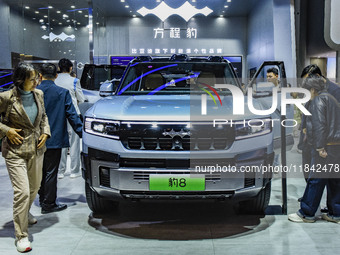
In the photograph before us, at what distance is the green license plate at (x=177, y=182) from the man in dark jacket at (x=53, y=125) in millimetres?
1308

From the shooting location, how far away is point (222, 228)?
3.80 m

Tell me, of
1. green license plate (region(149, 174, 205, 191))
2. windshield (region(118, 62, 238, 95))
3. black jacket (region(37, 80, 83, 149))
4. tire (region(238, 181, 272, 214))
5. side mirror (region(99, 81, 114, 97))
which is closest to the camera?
green license plate (region(149, 174, 205, 191))

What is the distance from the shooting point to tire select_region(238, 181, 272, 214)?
3.92 m

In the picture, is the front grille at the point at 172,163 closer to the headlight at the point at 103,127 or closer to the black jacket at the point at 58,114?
the headlight at the point at 103,127

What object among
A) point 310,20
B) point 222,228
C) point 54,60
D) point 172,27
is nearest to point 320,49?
point 310,20

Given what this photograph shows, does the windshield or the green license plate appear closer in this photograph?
the green license plate

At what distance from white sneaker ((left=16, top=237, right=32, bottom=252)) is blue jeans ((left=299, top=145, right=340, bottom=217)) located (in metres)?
2.59

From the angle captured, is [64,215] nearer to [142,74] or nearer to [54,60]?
[142,74]

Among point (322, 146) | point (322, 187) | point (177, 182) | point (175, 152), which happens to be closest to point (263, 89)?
point (322, 146)

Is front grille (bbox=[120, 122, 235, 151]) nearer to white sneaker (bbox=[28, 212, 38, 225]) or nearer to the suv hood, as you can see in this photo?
the suv hood

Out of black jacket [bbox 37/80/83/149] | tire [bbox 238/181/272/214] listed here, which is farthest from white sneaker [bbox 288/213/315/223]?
black jacket [bbox 37/80/83/149]

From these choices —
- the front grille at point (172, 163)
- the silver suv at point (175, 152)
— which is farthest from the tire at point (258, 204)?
the front grille at point (172, 163)

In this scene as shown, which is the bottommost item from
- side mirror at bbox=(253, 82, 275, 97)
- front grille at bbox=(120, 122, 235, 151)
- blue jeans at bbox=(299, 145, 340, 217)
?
blue jeans at bbox=(299, 145, 340, 217)

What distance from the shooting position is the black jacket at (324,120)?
3676 mm
